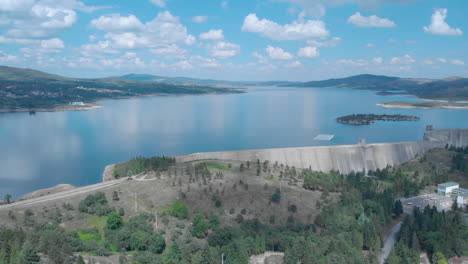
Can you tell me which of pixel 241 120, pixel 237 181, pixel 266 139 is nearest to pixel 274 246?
pixel 237 181

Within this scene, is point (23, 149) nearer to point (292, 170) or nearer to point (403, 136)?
point (292, 170)

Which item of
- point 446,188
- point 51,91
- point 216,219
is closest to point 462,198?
point 446,188

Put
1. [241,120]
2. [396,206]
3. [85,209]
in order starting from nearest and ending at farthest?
[85,209]
[396,206]
[241,120]

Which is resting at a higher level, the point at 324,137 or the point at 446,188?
the point at 324,137

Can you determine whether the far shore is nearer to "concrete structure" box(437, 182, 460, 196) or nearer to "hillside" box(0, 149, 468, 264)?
"hillside" box(0, 149, 468, 264)

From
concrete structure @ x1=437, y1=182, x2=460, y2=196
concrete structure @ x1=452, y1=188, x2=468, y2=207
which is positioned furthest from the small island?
concrete structure @ x1=452, y1=188, x2=468, y2=207

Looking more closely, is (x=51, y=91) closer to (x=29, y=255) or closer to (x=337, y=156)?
(x=337, y=156)

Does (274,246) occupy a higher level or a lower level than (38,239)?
lower
